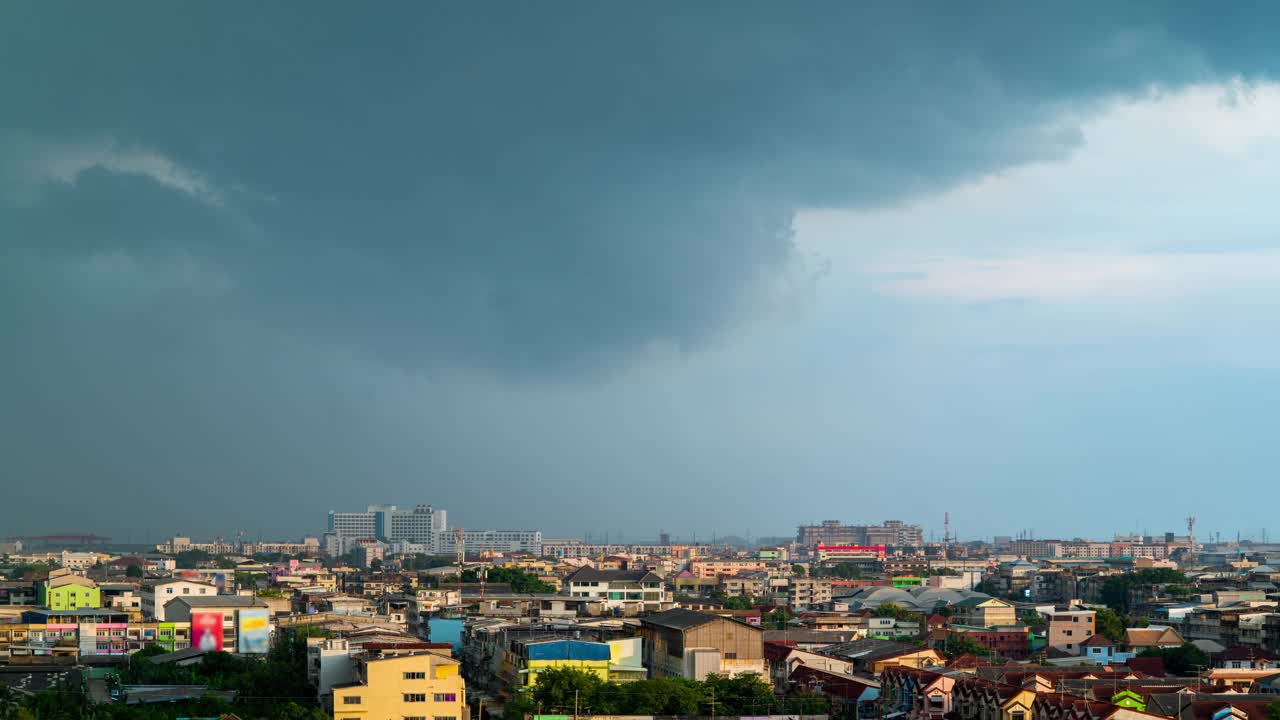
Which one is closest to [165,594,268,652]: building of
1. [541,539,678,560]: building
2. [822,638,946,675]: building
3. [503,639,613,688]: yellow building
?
[503,639,613,688]: yellow building

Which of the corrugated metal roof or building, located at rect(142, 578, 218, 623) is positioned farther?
building, located at rect(142, 578, 218, 623)

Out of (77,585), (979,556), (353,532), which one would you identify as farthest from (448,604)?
(353,532)

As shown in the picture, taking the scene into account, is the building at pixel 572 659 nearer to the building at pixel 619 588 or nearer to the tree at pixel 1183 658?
the tree at pixel 1183 658

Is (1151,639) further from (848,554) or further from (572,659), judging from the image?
(848,554)

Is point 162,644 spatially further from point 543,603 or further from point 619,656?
point 619,656

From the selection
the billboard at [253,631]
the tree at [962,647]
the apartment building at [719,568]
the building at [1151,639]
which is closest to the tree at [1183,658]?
the building at [1151,639]

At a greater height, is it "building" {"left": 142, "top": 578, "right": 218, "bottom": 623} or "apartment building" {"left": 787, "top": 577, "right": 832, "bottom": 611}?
"building" {"left": 142, "top": 578, "right": 218, "bottom": 623}

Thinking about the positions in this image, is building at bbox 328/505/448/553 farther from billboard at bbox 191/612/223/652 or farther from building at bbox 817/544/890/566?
billboard at bbox 191/612/223/652
